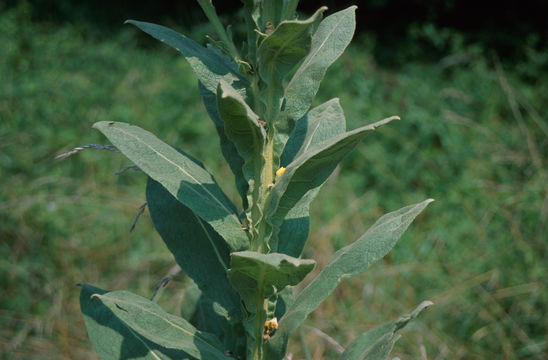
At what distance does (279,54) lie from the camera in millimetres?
817

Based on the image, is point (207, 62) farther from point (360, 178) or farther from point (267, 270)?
point (360, 178)

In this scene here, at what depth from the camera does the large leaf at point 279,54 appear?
762mm

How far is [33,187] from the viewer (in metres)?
3.20

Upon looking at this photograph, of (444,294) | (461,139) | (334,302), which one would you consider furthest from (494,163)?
(334,302)

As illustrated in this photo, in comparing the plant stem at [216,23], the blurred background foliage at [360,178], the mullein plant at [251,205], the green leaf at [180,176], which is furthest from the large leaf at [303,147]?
the blurred background foliage at [360,178]

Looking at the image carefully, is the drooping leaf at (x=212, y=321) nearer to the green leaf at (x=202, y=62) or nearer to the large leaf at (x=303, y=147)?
the large leaf at (x=303, y=147)

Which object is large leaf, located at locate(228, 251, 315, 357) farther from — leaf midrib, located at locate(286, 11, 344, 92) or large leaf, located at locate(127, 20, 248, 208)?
leaf midrib, located at locate(286, 11, 344, 92)

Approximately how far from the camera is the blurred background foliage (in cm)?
276

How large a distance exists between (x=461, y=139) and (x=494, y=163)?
0.32 meters

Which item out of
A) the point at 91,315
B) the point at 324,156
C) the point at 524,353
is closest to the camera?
the point at 324,156

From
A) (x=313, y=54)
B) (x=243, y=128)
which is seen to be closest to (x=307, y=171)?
(x=243, y=128)

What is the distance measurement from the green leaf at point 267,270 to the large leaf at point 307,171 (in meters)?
0.08

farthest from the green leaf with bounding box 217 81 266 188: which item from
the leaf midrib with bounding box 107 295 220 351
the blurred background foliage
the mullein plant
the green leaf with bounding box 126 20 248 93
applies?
the blurred background foliage

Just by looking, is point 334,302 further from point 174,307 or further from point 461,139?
point 461,139
